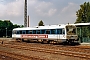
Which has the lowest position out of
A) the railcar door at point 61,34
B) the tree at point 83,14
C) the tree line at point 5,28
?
the railcar door at point 61,34

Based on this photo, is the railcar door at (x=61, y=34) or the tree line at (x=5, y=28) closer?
the railcar door at (x=61, y=34)

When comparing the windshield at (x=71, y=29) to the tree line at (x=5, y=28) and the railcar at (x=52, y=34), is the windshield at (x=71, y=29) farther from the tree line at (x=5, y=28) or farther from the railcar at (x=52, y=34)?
the tree line at (x=5, y=28)

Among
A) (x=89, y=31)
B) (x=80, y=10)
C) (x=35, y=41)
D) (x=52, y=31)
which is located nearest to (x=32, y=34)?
(x=35, y=41)

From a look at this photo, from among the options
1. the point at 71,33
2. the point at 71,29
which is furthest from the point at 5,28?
the point at 71,33

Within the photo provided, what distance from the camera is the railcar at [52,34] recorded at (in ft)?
84.4

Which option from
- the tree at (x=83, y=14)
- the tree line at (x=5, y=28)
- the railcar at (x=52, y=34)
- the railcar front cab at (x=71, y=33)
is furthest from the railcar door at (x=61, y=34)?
the tree line at (x=5, y=28)

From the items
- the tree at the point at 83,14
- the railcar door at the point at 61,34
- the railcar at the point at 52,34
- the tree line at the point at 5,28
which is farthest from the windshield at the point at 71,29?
the tree line at the point at 5,28

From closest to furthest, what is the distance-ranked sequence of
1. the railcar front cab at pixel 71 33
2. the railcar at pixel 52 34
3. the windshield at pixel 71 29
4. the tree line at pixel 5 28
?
the railcar front cab at pixel 71 33, the railcar at pixel 52 34, the windshield at pixel 71 29, the tree line at pixel 5 28

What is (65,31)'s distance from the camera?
25.5m

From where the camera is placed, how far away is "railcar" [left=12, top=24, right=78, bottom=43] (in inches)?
1012

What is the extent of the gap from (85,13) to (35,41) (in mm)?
32272

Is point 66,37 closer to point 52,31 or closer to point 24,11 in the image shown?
point 52,31

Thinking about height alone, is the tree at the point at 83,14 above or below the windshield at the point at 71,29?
above

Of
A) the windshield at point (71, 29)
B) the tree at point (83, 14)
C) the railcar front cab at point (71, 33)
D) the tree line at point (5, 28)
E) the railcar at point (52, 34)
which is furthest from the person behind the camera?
the tree line at point (5, 28)
